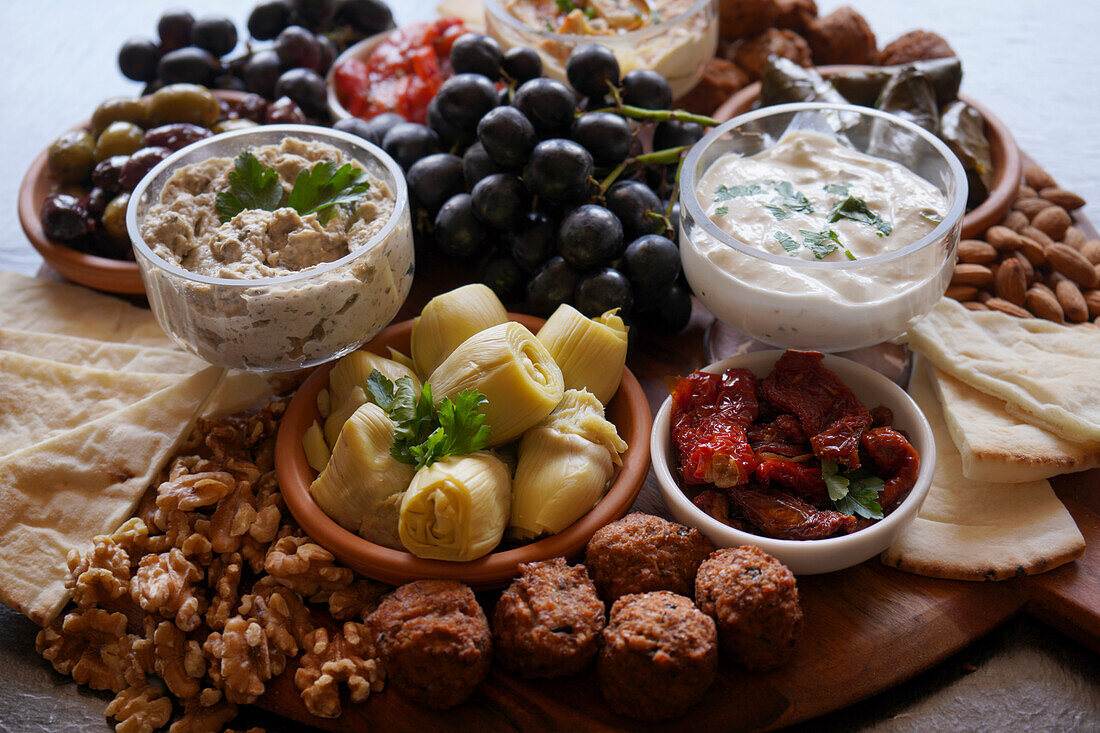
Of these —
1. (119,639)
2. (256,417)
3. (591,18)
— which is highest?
(591,18)

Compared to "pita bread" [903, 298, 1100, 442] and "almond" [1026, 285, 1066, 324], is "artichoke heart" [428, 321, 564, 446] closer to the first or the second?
"pita bread" [903, 298, 1100, 442]

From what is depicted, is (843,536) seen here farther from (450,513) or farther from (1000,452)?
(450,513)

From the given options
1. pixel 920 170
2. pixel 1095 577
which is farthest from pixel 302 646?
pixel 920 170

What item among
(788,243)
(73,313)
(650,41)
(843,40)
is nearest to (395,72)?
(650,41)

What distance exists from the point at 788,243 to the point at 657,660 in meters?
0.94

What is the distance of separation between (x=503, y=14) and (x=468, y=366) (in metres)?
1.59

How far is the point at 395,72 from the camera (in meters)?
3.13

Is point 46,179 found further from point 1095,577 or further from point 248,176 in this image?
point 1095,577

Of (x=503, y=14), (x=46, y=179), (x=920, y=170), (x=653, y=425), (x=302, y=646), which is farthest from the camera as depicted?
(x=503, y=14)

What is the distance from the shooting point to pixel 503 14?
306 cm

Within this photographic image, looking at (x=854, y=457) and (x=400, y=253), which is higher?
(x=400, y=253)

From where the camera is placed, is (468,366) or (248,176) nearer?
(468,366)

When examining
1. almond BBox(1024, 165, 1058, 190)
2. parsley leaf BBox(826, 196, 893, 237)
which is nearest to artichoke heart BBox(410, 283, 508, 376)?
parsley leaf BBox(826, 196, 893, 237)

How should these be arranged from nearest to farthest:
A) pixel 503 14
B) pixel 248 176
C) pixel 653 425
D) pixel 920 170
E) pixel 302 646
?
pixel 302 646, pixel 653 425, pixel 248 176, pixel 920 170, pixel 503 14
